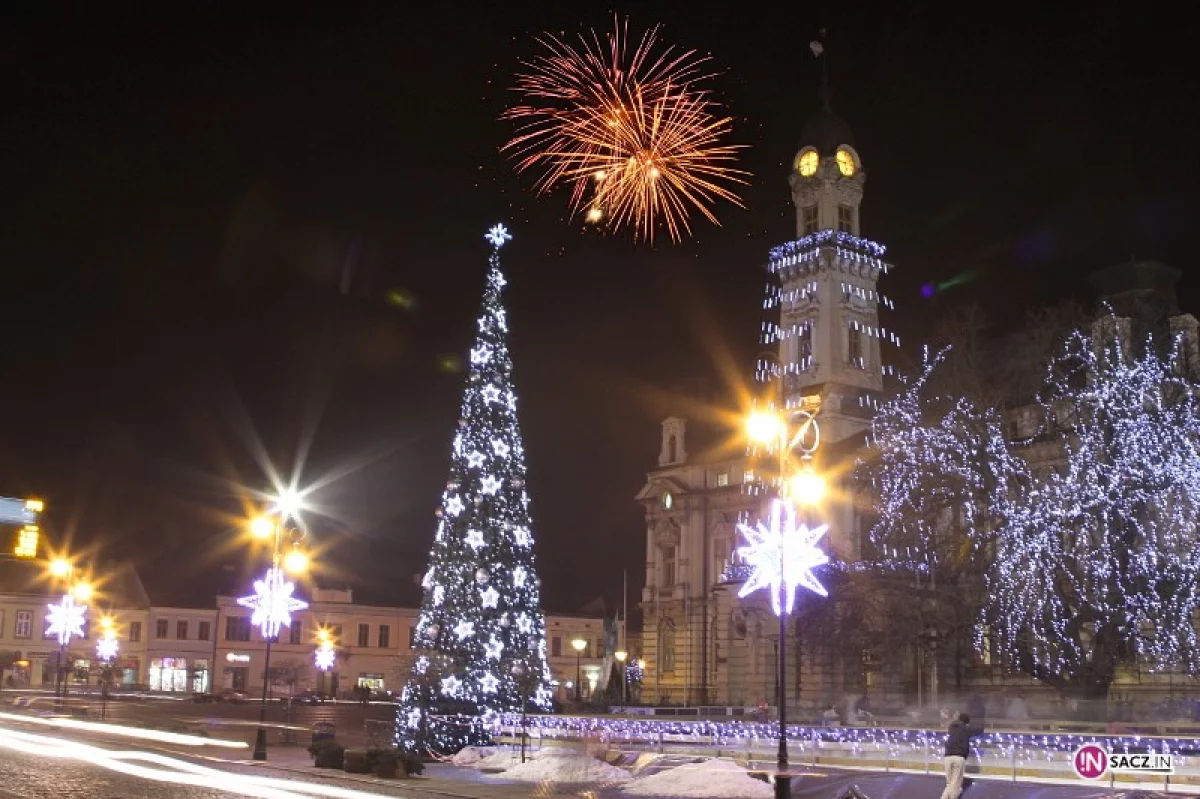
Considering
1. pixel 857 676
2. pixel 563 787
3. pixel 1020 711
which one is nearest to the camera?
pixel 563 787

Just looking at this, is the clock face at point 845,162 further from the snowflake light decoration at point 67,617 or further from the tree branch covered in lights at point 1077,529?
the snowflake light decoration at point 67,617

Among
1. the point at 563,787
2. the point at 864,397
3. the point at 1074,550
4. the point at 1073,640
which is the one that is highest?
the point at 864,397

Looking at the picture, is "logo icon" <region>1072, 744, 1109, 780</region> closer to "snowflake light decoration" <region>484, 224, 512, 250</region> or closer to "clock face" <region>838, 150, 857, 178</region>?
"snowflake light decoration" <region>484, 224, 512, 250</region>

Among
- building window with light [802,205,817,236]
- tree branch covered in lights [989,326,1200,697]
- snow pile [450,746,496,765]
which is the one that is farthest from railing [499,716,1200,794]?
building window with light [802,205,817,236]

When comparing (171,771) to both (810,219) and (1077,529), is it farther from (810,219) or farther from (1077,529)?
Answer: (810,219)

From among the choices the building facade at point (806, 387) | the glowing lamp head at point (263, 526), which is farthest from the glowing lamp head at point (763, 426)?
the building facade at point (806, 387)

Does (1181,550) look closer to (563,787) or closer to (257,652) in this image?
(563,787)

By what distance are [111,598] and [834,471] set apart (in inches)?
2240

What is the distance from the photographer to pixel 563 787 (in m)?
26.9

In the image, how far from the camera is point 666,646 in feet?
263

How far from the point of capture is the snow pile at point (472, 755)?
32812mm

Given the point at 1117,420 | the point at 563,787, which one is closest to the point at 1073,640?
the point at 1117,420

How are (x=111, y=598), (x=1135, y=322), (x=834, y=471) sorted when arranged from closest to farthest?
(x=1135, y=322)
(x=834, y=471)
(x=111, y=598)

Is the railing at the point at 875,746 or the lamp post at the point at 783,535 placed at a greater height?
the lamp post at the point at 783,535
